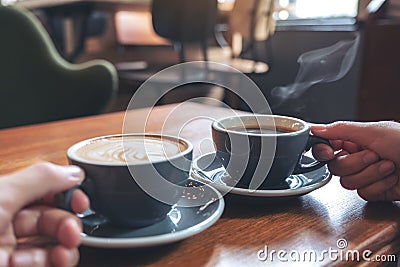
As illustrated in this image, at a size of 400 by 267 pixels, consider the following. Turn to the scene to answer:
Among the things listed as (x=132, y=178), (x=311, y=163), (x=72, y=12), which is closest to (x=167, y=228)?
(x=132, y=178)

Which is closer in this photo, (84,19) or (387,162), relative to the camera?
(387,162)

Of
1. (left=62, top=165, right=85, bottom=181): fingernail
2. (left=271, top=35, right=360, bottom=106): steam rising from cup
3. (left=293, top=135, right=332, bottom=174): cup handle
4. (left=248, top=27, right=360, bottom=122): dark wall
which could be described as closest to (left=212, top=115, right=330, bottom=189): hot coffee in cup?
(left=293, top=135, right=332, bottom=174): cup handle

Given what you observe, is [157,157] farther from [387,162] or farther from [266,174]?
[387,162]

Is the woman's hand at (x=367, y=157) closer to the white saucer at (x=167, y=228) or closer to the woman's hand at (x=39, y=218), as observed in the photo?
the white saucer at (x=167, y=228)

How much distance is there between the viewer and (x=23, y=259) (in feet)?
1.18

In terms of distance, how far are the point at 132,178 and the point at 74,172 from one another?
5 cm

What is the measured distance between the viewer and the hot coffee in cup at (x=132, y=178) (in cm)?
40

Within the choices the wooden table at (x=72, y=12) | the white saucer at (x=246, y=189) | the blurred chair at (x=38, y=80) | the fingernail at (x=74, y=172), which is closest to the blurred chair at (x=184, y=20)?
the wooden table at (x=72, y=12)

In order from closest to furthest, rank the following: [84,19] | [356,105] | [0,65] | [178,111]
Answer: [178,111] < [0,65] < [356,105] < [84,19]

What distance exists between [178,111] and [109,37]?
2.32 meters

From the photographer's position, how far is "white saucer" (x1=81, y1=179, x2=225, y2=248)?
0.39 m

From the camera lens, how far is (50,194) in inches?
15.0

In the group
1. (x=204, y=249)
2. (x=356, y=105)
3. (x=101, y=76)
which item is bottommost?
(x=356, y=105)

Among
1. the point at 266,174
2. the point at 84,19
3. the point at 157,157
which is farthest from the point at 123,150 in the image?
the point at 84,19
